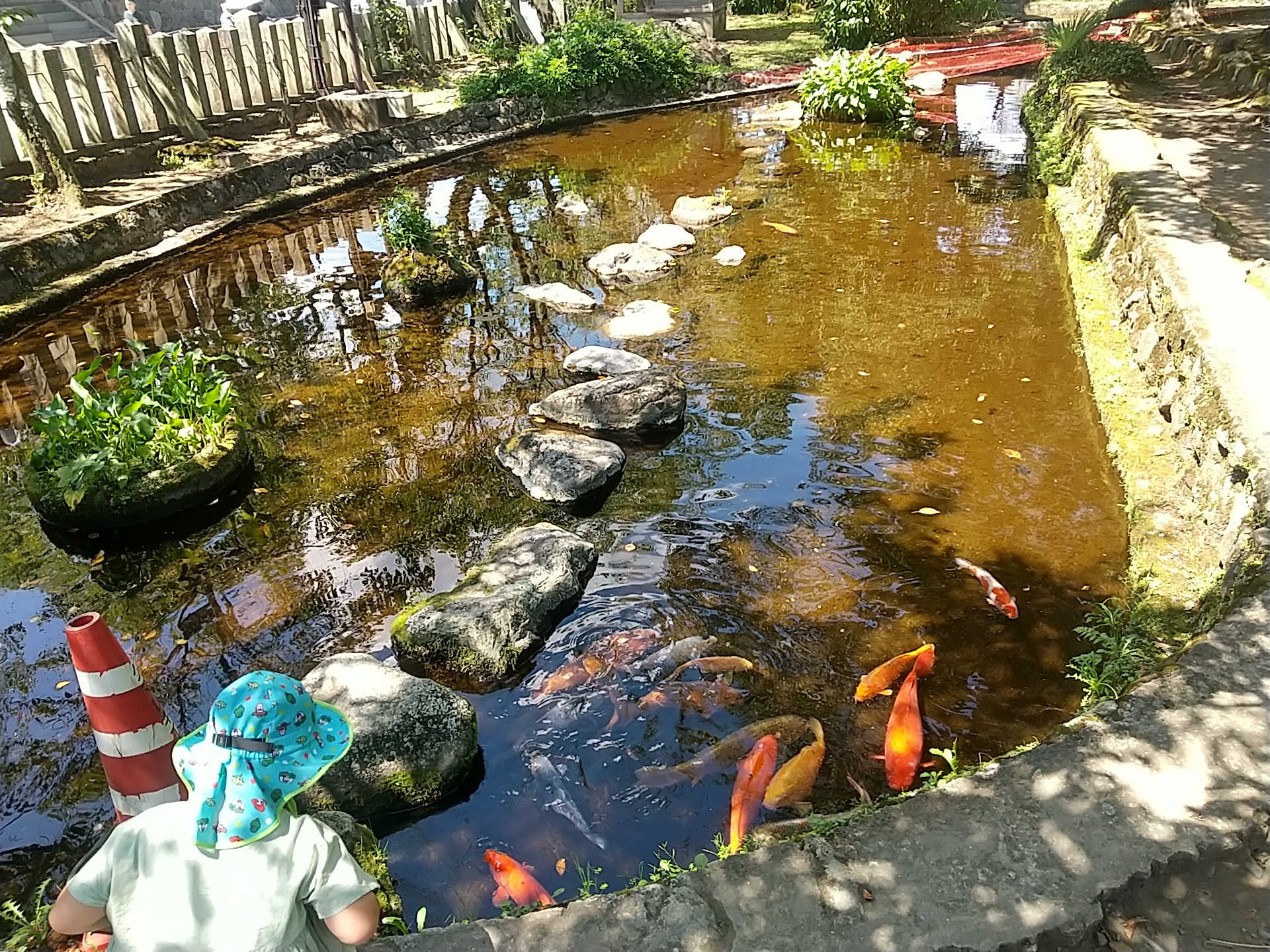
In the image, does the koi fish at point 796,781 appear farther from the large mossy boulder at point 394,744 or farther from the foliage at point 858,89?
the foliage at point 858,89

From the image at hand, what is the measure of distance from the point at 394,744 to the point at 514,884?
2.49 feet

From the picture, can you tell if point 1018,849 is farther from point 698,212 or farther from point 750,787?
point 698,212

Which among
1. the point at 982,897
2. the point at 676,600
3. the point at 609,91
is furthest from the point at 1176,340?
the point at 609,91

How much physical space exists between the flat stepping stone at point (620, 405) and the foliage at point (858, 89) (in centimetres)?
995

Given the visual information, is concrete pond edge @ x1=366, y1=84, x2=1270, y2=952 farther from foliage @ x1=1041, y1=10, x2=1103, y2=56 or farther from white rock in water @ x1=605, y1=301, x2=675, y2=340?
foliage @ x1=1041, y1=10, x2=1103, y2=56

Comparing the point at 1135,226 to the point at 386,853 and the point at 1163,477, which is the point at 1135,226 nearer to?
the point at 1163,477

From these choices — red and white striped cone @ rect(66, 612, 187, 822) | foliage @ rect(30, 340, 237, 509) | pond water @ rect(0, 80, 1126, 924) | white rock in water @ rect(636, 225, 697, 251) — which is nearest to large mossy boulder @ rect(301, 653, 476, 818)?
pond water @ rect(0, 80, 1126, 924)

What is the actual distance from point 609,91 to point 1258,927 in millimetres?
16554

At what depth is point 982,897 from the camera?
2529 mm

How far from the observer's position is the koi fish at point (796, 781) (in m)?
3.59

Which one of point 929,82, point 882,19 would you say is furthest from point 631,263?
point 882,19

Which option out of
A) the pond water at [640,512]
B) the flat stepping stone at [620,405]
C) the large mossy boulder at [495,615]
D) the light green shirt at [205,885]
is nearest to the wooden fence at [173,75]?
the pond water at [640,512]

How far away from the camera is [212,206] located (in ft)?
35.6

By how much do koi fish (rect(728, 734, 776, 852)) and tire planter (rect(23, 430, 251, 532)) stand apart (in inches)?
152
